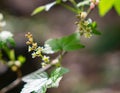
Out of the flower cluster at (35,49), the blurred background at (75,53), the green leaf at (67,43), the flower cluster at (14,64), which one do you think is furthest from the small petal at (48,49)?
the blurred background at (75,53)

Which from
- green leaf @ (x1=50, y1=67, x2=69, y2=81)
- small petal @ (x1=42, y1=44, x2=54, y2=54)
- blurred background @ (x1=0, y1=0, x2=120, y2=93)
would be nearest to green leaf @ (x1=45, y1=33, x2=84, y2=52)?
small petal @ (x1=42, y1=44, x2=54, y2=54)

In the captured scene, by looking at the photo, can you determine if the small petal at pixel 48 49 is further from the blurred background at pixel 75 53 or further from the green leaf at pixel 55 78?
the blurred background at pixel 75 53

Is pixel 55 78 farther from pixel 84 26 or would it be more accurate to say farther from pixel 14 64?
pixel 14 64

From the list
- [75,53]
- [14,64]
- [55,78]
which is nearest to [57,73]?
[55,78]

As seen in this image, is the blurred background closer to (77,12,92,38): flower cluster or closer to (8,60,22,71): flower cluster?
(8,60,22,71): flower cluster

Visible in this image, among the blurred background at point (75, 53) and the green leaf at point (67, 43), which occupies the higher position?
the blurred background at point (75, 53)

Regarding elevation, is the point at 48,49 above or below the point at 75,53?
below

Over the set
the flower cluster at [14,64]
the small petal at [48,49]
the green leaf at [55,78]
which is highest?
the flower cluster at [14,64]

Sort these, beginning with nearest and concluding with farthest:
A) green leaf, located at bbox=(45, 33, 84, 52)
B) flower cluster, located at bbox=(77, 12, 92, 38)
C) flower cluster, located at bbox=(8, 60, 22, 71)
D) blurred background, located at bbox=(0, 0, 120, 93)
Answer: flower cluster, located at bbox=(77, 12, 92, 38) < green leaf, located at bbox=(45, 33, 84, 52) < flower cluster, located at bbox=(8, 60, 22, 71) < blurred background, located at bbox=(0, 0, 120, 93)
